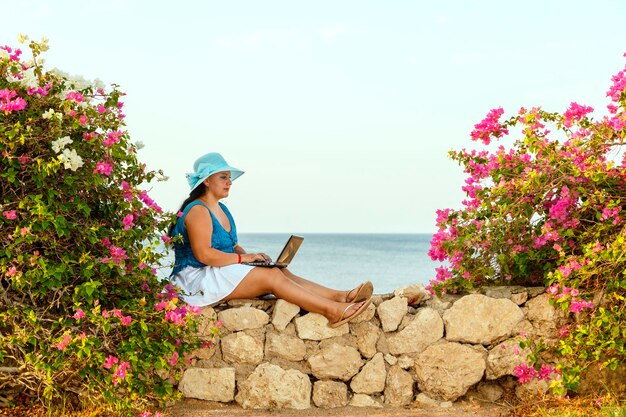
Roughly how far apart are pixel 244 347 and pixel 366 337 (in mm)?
930

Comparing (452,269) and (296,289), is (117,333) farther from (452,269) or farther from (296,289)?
(452,269)

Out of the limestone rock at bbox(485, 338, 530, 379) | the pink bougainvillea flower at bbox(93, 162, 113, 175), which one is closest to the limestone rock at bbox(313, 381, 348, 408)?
the limestone rock at bbox(485, 338, 530, 379)

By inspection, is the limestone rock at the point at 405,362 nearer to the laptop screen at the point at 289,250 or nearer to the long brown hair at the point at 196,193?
the laptop screen at the point at 289,250

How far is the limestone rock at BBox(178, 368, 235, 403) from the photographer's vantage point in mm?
6004

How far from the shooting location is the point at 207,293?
19.6ft

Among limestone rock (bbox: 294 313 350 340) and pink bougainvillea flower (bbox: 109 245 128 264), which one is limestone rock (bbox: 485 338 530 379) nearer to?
limestone rock (bbox: 294 313 350 340)

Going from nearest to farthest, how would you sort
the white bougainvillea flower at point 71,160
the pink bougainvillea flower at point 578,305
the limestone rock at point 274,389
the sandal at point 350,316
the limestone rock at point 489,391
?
the white bougainvillea flower at point 71,160 < the pink bougainvillea flower at point 578,305 < the sandal at point 350,316 < the limestone rock at point 274,389 < the limestone rock at point 489,391

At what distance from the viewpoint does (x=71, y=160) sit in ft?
16.2

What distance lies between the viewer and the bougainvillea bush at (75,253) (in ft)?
16.5

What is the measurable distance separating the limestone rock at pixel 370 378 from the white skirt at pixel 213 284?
116 centimetres

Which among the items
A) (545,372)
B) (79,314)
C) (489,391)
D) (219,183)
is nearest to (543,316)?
(545,372)

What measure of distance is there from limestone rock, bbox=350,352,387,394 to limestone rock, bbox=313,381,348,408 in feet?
0.37

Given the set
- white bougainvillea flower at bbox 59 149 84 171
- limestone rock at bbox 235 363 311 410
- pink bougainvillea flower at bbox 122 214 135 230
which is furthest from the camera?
limestone rock at bbox 235 363 311 410

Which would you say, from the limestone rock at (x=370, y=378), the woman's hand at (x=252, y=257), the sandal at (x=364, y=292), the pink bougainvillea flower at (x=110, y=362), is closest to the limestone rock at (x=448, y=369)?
the limestone rock at (x=370, y=378)
